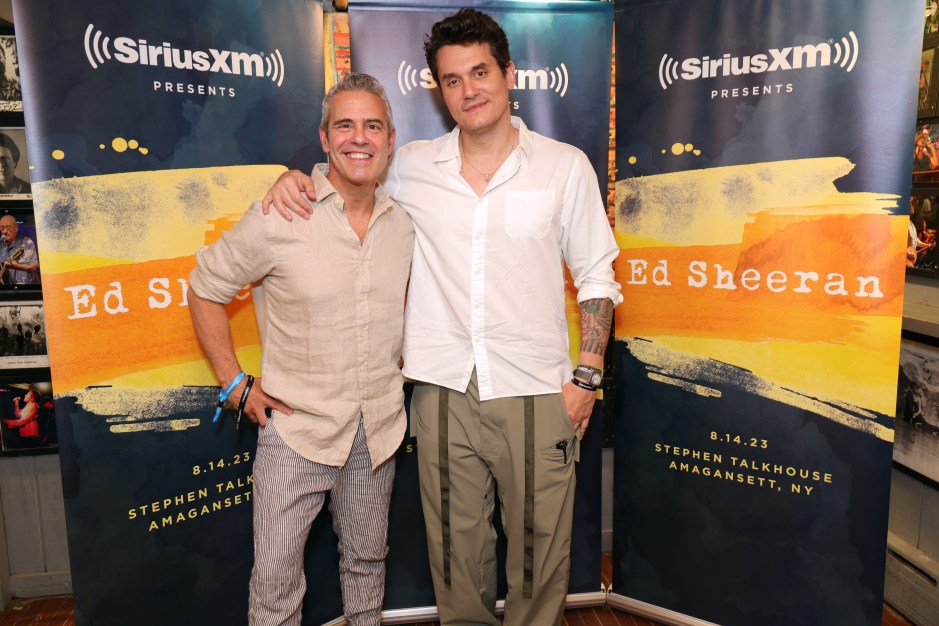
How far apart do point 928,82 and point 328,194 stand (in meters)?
2.65

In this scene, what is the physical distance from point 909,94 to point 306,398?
6.82 ft

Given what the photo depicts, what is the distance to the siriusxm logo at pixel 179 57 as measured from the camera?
198 cm

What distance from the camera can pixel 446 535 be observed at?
2.33 meters

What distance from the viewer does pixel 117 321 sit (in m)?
2.11

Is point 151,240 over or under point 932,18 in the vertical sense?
under

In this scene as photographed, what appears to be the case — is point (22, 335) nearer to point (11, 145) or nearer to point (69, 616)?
point (11, 145)

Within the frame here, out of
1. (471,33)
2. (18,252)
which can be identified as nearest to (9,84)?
(18,252)

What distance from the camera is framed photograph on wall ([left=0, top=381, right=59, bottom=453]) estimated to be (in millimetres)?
2838

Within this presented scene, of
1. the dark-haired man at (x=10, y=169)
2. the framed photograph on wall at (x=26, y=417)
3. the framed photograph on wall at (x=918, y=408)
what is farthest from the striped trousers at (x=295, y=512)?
the framed photograph on wall at (x=918, y=408)

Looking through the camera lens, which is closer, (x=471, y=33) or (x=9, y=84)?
(x=471, y=33)

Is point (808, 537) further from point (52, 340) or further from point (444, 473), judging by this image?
point (52, 340)

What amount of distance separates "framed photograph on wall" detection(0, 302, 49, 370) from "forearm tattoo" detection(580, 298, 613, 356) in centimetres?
212

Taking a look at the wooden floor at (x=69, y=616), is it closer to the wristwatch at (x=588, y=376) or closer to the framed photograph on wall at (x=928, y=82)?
the wristwatch at (x=588, y=376)

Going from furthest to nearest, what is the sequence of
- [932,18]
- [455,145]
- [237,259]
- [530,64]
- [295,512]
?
1. [932,18]
2. [530,64]
3. [455,145]
4. [295,512]
5. [237,259]
